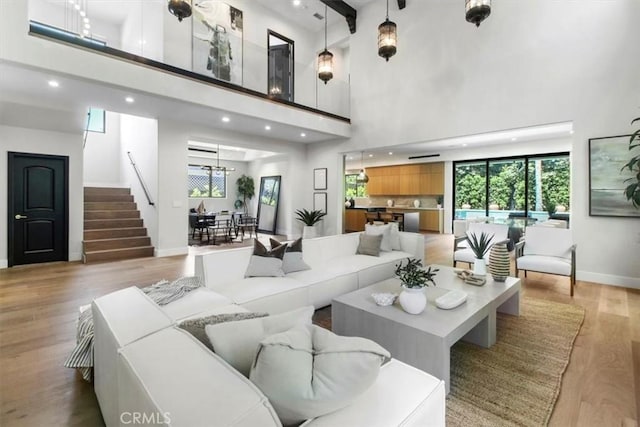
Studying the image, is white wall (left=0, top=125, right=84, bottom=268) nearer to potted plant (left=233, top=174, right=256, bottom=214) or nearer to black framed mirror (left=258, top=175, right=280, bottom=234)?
black framed mirror (left=258, top=175, right=280, bottom=234)

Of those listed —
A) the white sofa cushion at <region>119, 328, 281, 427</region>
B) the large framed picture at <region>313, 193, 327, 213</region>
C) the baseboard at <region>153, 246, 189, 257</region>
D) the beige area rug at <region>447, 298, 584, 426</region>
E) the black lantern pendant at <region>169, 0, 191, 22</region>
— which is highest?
the black lantern pendant at <region>169, 0, 191, 22</region>

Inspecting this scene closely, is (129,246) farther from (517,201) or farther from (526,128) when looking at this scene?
(517,201)

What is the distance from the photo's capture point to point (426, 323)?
216 centimetres

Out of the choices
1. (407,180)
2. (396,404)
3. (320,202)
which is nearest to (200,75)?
(320,202)

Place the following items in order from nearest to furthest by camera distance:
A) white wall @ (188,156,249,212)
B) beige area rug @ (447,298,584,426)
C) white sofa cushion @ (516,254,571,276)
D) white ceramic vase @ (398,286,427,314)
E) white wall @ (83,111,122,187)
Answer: beige area rug @ (447,298,584,426) → white ceramic vase @ (398,286,427,314) → white sofa cushion @ (516,254,571,276) → white wall @ (83,111,122,187) → white wall @ (188,156,249,212)

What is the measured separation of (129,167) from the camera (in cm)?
808

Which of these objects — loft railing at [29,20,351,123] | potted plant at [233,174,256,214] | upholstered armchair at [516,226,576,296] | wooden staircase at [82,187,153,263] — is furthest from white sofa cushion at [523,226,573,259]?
potted plant at [233,174,256,214]

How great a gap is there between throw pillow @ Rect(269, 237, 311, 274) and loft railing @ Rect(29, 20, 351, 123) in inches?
139

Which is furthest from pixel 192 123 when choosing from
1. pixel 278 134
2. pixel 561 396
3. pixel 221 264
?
pixel 561 396

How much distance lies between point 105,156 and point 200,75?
17.9 feet

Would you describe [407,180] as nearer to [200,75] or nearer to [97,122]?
[200,75]

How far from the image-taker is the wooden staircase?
613cm

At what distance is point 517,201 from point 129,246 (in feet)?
34.2

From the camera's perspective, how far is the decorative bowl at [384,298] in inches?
98.6
